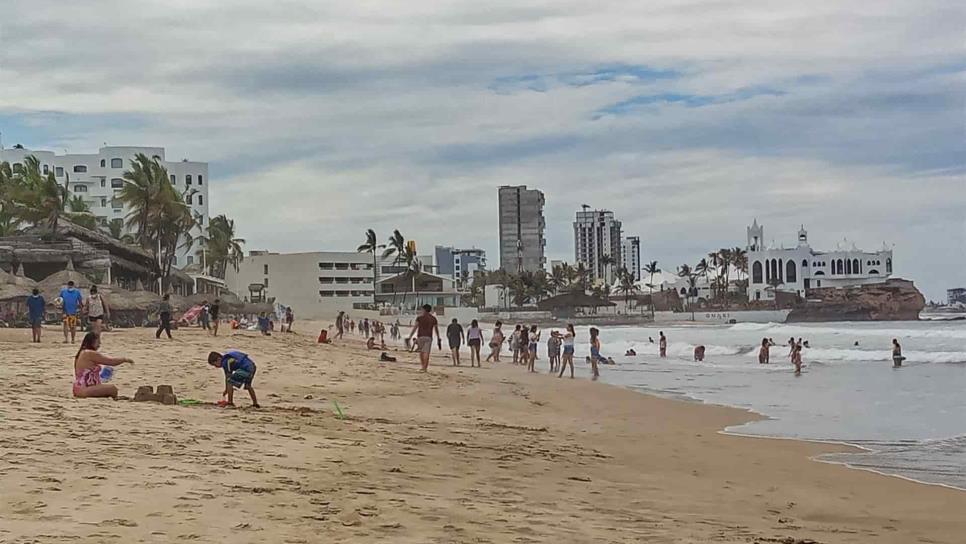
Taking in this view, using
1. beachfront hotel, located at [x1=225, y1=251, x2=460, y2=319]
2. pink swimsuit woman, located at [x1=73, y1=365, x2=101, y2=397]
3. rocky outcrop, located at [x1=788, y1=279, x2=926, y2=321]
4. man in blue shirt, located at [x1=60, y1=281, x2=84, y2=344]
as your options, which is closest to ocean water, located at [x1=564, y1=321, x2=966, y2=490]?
pink swimsuit woman, located at [x1=73, y1=365, x2=101, y2=397]

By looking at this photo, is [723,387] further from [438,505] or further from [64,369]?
[438,505]

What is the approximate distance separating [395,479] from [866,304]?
11330 centimetres

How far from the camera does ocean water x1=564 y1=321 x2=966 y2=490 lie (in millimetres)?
12906

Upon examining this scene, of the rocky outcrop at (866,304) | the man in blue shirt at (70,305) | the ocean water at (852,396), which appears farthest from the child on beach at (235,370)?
the rocky outcrop at (866,304)

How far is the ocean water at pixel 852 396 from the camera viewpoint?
508 inches

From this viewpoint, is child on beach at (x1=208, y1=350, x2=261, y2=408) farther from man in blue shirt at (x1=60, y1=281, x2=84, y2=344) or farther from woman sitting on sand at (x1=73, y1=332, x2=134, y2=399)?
man in blue shirt at (x1=60, y1=281, x2=84, y2=344)

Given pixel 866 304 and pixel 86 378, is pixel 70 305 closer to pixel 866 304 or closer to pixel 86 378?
pixel 86 378

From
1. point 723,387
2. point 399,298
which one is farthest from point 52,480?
point 399,298

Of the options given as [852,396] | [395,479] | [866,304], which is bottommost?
[852,396]

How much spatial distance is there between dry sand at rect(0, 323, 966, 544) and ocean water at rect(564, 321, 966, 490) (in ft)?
3.65

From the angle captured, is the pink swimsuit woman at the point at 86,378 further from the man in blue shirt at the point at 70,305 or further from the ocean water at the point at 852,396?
the man in blue shirt at the point at 70,305

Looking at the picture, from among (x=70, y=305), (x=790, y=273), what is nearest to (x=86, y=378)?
(x=70, y=305)

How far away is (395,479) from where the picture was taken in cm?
783

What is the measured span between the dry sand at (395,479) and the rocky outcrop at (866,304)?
101799 millimetres
